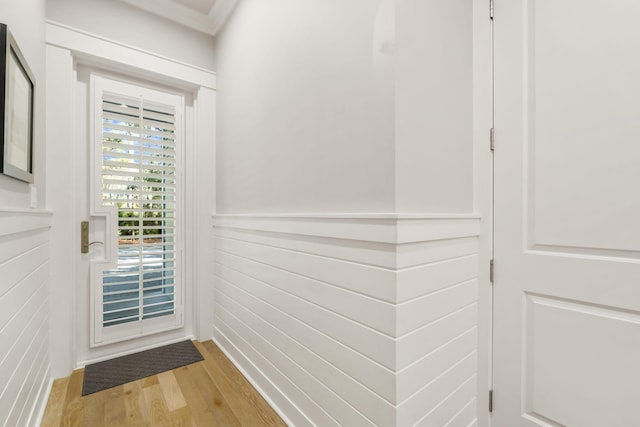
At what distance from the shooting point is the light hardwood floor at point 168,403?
5.13 feet

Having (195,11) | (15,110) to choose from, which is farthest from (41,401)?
(195,11)

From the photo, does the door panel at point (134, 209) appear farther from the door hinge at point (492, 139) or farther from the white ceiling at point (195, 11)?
the door hinge at point (492, 139)

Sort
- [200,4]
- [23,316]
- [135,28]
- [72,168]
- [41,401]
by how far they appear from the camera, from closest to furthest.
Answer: [23,316], [41,401], [72,168], [135,28], [200,4]

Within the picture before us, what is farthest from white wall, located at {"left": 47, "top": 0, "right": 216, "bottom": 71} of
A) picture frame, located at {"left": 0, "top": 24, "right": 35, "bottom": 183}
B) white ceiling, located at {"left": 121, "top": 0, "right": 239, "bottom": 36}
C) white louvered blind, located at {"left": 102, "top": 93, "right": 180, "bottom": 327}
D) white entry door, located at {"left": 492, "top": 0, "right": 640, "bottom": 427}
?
white entry door, located at {"left": 492, "top": 0, "right": 640, "bottom": 427}

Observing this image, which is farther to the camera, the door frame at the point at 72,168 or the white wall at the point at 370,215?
the door frame at the point at 72,168

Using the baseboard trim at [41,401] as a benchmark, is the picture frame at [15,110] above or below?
above

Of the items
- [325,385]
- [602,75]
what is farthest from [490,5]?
[325,385]

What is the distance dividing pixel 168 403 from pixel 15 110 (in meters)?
1.66

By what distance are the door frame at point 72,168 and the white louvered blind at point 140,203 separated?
162 millimetres

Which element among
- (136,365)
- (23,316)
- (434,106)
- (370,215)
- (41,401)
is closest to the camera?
(370,215)

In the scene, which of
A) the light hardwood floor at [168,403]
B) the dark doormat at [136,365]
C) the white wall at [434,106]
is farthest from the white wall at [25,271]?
the white wall at [434,106]

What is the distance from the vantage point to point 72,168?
1.98 meters

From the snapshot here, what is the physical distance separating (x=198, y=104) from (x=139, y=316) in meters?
1.77

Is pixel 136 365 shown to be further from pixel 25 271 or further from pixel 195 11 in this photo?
pixel 195 11
